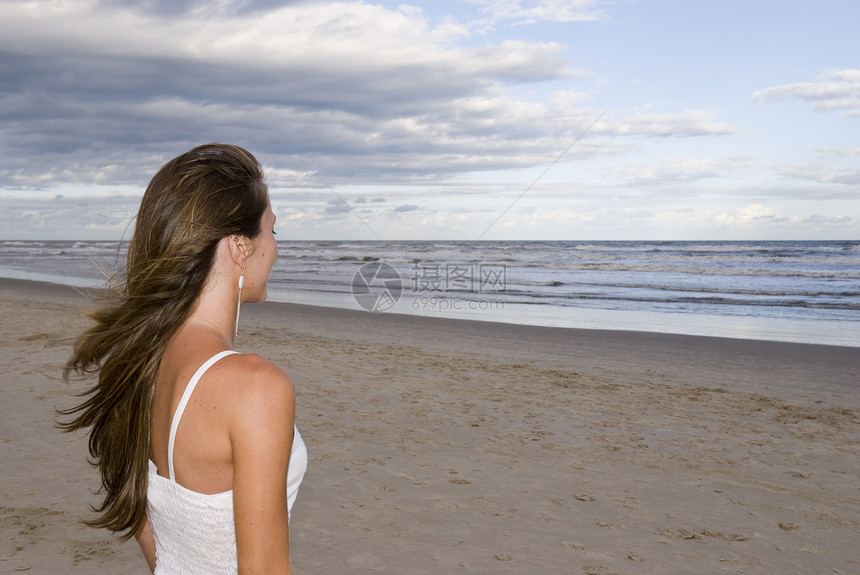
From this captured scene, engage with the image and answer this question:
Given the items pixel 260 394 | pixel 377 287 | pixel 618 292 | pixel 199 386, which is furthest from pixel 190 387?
pixel 377 287

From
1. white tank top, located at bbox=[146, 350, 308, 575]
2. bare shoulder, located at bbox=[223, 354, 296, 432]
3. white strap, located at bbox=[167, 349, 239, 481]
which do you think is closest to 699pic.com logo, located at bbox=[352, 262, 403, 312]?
white tank top, located at bbox=[146, 350, 308, 575]

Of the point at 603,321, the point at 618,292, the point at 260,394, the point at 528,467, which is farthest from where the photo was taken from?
the point at 618,292

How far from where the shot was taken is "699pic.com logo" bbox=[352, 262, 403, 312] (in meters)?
17.4

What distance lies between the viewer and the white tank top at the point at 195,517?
1.26m

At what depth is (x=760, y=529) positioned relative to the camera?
12.8ft

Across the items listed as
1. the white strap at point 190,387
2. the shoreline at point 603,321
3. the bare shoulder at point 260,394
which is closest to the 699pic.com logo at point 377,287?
the shoreline at point 603,321

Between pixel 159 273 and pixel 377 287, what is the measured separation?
21403 mm

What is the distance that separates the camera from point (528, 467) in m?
4.84

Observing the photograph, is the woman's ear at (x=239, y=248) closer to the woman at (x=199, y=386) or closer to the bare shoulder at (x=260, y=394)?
the woman at (x=199, y=386)

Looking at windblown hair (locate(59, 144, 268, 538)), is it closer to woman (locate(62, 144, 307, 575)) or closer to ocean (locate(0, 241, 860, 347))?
woman (locate(62, 144, 307, 575))

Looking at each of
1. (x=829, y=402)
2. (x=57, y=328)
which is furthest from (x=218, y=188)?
(x=57, y=328)

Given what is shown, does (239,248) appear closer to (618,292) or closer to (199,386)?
(199,386)

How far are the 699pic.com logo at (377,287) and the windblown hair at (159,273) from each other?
14.2m

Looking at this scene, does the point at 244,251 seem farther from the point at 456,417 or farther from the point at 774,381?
the point at 774,381
